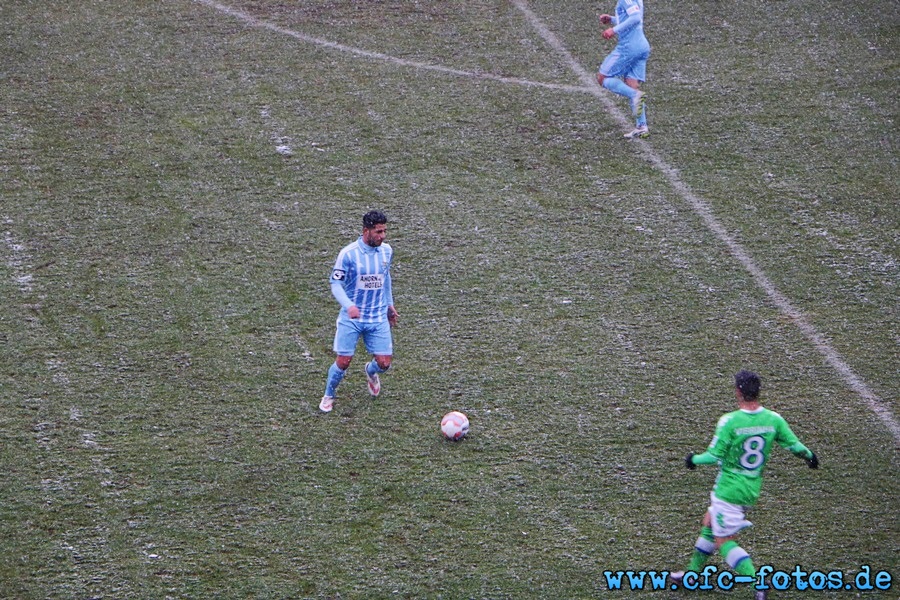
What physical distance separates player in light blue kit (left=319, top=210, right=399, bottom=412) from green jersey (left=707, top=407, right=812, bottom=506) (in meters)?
2.92

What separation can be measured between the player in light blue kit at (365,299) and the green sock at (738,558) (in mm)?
3143

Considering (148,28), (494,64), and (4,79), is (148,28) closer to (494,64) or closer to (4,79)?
(4,79)

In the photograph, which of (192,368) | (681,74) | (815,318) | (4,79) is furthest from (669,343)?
(4,79)

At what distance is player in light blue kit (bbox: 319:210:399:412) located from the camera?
25.1 feet

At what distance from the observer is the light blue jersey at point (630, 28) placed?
464 inches

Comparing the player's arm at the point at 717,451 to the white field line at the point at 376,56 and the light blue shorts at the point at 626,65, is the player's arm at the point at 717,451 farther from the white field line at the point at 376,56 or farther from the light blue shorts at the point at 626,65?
the white field line at the point at 376,56

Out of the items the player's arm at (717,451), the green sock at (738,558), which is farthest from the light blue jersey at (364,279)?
the green sock at (738,558)

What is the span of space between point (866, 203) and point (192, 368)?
24.8ft

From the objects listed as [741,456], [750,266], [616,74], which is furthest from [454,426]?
[616,74]

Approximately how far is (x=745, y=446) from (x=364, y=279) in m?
3.24

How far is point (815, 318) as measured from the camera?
930cm

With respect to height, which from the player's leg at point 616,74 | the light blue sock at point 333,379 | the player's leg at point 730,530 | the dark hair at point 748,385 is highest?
the player's leg at point 616,74

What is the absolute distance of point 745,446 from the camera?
5.99 m

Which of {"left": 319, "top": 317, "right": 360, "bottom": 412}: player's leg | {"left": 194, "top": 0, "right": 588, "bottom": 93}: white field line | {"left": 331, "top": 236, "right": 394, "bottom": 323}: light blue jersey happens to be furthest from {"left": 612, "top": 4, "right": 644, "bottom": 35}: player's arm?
{"left": 319, "top": 317, "right": 360, "bottom": 412}: player's leg
